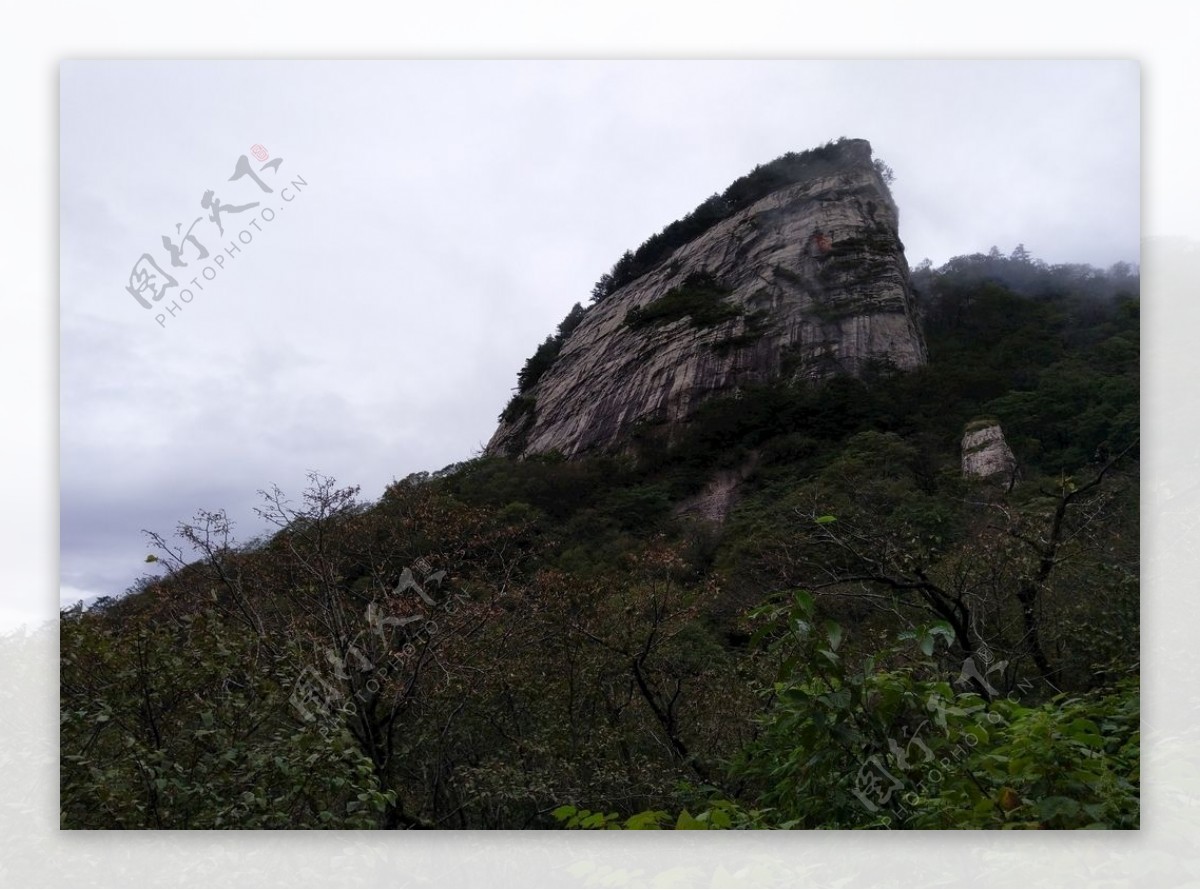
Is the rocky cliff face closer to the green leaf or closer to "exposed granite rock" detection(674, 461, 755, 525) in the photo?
"exposed granite rock" detection(674, 461, 755, 525)

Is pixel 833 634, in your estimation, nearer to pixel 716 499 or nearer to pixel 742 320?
pixel 716 499

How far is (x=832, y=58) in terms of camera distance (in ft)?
11.2

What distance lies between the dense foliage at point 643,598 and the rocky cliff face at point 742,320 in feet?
0.30

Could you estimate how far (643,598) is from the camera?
11.5ft

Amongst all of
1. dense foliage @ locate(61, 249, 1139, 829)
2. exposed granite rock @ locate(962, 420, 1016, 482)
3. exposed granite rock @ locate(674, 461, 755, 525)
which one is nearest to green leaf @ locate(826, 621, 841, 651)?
dense foliage @ locate(61, 249, 1139, 829)

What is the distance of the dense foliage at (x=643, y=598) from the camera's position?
3.26m

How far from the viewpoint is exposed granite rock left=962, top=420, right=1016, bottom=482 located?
340cm

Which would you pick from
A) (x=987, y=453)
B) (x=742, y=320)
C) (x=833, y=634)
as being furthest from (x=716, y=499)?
(x=833, y=634)

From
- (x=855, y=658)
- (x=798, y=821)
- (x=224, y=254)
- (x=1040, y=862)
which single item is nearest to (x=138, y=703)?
(x=224, y=254)

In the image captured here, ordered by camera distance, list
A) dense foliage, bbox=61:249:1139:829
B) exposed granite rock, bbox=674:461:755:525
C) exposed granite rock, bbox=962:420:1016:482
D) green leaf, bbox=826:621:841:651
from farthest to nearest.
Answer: exposed granite rock, bbox=674:461:755:525 < exposed granite rock, bbox=962:420:1016:482 < dense foliage, bbox=61:249:1139:829 < green leaf, bbox=826:621:841:651

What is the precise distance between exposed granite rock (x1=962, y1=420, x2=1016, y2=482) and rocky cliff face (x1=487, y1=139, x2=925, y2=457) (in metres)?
0.34

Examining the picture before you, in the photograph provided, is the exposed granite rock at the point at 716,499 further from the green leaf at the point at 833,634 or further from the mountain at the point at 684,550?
the green leaf at the point at 833,634

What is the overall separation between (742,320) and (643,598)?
110cm

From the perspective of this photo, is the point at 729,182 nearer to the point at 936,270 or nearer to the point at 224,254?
the point at 936,270
